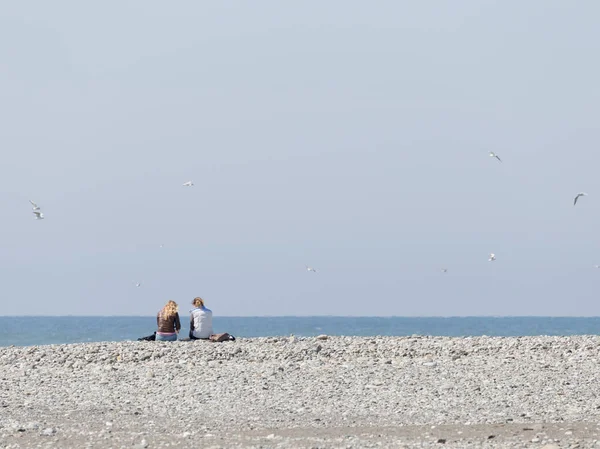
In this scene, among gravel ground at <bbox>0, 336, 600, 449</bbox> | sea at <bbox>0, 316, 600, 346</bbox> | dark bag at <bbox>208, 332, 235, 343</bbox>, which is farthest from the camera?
sea at <bbox>0, 316, 600, 346</bbox>

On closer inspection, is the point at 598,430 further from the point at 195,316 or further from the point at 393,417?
the point at 195,316

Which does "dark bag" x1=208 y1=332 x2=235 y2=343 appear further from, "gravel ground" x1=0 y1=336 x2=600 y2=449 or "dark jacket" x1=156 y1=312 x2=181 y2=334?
"dark jacket" x1=156 y1=312 x2=181 y2=334

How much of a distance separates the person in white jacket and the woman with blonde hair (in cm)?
37

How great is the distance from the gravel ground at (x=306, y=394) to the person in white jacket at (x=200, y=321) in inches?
46.3

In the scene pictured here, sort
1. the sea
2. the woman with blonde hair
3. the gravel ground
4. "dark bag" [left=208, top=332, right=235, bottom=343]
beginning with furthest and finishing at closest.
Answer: the sea
the woman with blonde hair
"dark bag" [left=208, top=332, right=235, bottom=343]
the gravel ground

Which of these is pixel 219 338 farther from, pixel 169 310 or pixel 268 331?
pixel 268 331

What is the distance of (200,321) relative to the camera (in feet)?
75.2

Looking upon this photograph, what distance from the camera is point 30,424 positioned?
12.9 m

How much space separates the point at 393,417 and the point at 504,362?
622cm

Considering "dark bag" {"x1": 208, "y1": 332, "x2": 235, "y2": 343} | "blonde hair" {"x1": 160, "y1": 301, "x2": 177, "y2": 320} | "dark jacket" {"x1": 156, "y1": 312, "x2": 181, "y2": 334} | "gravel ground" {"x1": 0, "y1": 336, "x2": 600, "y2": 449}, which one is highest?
"blonde hair" {"x1": 160, "y1": 301, "x2": 177, "y2": 320}

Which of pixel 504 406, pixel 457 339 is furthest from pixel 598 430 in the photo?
pixel 457 339

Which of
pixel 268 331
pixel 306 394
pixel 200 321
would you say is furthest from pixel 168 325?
pixel 268 331

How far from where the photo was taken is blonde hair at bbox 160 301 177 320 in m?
23.0

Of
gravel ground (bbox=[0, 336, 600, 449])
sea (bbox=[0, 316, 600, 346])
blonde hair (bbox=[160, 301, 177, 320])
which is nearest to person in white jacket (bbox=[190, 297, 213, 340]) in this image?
blonde hair (bbox=[160, 301, 177, 320])
